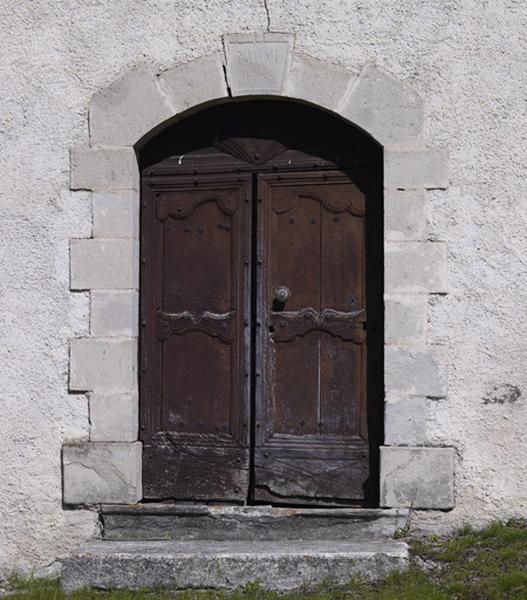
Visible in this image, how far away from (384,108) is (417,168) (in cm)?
36

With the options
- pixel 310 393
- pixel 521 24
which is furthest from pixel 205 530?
pixel 521 24

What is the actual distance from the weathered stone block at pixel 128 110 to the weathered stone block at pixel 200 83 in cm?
9

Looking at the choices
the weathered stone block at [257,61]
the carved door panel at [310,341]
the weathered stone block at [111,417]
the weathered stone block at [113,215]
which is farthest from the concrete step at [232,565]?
the weathered stone block at [257,61]

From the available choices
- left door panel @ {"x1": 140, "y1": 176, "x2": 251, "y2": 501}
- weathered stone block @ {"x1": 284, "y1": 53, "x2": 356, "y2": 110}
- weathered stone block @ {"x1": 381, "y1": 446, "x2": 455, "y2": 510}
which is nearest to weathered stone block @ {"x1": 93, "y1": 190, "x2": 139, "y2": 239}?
left door panel @ {"x1": 140, "y1": 176, "x2": 251, "y2": 501}

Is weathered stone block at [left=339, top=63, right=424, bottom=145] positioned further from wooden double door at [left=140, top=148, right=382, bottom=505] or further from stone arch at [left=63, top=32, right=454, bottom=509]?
wooden double door at [left=140, top=148, right=382, bottom=505]

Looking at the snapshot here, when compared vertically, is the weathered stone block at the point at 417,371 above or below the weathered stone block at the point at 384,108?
below

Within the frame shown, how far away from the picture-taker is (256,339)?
5.41 metres

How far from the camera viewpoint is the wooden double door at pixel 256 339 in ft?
17.5

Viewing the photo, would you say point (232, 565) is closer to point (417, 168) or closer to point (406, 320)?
point (406, 320)

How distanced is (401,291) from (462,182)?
0.63 metres

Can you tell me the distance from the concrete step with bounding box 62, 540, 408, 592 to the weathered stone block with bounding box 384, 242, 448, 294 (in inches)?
50.3

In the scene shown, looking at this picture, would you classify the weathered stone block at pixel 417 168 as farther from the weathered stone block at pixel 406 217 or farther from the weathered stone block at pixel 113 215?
the weathered stone block at pixel 113 215

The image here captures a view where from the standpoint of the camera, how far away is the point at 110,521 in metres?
5.27

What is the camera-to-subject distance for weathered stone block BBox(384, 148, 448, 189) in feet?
16.7
